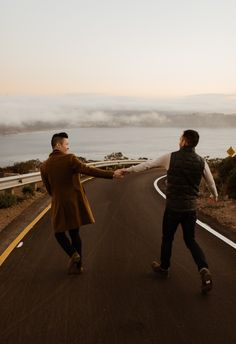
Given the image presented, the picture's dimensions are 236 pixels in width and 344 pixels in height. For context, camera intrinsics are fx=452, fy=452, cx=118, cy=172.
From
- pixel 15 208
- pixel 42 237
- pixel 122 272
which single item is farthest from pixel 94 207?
pixel 122 272

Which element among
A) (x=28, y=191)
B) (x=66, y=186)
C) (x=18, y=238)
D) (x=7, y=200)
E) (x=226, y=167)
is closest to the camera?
(x=66, y=186)

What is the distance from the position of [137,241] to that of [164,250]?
2.31 meters

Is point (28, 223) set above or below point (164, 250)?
below

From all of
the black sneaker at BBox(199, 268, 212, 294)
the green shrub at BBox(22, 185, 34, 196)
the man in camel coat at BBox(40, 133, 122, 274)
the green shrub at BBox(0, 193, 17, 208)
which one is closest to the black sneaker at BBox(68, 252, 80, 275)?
the man in camel coat at BBox(40, 133, 122, 274)

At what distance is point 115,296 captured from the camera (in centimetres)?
557

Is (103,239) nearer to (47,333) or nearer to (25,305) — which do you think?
(25,305)

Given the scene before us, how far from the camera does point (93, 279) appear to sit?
623 centimetres

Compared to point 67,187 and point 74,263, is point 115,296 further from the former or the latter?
point 67,187

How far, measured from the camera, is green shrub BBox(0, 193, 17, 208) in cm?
1329

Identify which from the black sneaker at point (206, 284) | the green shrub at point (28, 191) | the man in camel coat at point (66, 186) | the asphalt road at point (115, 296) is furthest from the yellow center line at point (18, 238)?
the green shrub at point (28, 191)

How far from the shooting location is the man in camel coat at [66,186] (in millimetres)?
6199

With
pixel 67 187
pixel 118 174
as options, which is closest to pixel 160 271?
pixel 118 174

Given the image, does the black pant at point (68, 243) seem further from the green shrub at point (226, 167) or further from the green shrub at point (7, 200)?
the green shrub at point (226, 167)

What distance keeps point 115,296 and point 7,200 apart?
8.63 metres
